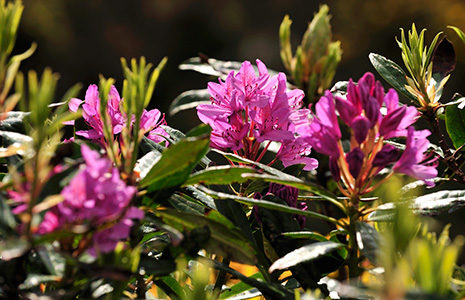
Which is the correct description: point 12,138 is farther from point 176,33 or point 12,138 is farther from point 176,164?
point 176,33

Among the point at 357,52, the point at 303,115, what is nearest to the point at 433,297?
the point at 303,115

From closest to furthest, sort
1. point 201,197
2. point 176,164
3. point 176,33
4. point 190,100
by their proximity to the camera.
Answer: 1. point 176,164
2. point 201,197
3. point 190,100
4. point 176,33

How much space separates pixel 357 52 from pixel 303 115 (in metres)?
3.66

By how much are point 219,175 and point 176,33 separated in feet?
15.5

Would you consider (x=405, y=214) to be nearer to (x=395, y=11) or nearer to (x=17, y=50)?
(x=395, y=11)

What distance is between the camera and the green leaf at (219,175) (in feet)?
1.97

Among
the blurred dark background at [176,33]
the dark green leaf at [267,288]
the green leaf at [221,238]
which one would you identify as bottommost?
the blurred dark background at [176,33]

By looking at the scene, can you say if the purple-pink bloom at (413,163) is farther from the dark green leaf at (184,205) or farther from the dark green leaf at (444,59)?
the dark green leaf at (444,59)

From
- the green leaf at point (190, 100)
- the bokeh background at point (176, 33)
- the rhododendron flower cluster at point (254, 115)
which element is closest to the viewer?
the rhododendron flower cluster at point (254, 115)

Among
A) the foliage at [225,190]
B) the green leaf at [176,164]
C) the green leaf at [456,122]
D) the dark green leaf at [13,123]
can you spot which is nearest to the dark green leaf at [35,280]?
the foliage at [225,190]

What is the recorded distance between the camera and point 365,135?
2.00ft

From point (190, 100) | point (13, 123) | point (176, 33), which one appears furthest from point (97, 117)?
point (176, 33)

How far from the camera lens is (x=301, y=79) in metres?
0.96

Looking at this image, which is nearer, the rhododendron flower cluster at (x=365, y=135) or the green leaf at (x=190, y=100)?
the rhododendron flower cluster at (x=365, y=135)
